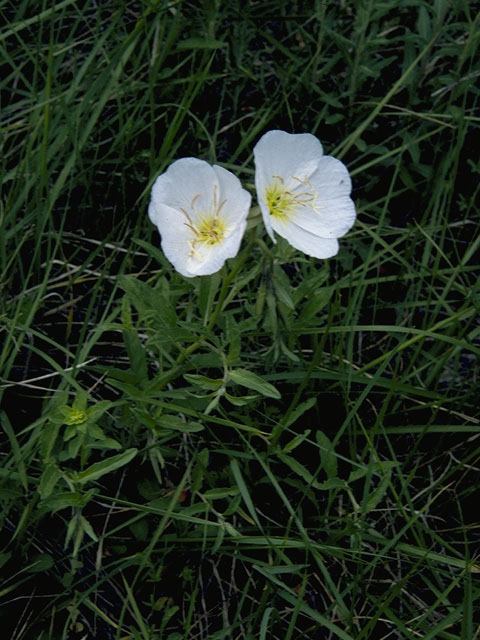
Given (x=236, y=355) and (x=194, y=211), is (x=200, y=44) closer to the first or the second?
(x=194, y=211)

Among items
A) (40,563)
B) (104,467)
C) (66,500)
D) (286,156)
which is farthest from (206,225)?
(40,563)

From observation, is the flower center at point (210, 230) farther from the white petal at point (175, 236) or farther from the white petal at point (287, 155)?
the white petal at point (287, 155)

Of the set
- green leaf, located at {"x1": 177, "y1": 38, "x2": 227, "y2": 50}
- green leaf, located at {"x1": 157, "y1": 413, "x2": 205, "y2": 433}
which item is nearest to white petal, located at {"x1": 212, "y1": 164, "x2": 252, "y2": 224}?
green leaf, located at {"x1": 157, "y1": 413, "x2": 205, "y2": 433}

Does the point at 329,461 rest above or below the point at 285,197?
below

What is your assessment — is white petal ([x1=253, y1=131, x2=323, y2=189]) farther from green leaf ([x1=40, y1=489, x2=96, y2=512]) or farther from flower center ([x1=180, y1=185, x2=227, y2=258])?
green leaf ([x1=40, y1=489, x2=96, y2=512])

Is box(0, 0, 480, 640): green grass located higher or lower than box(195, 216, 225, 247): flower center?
lower

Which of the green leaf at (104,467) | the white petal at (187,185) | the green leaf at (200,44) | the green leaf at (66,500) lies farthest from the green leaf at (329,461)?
the green leaf at (200,44)

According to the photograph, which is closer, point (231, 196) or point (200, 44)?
point (231, 196)
